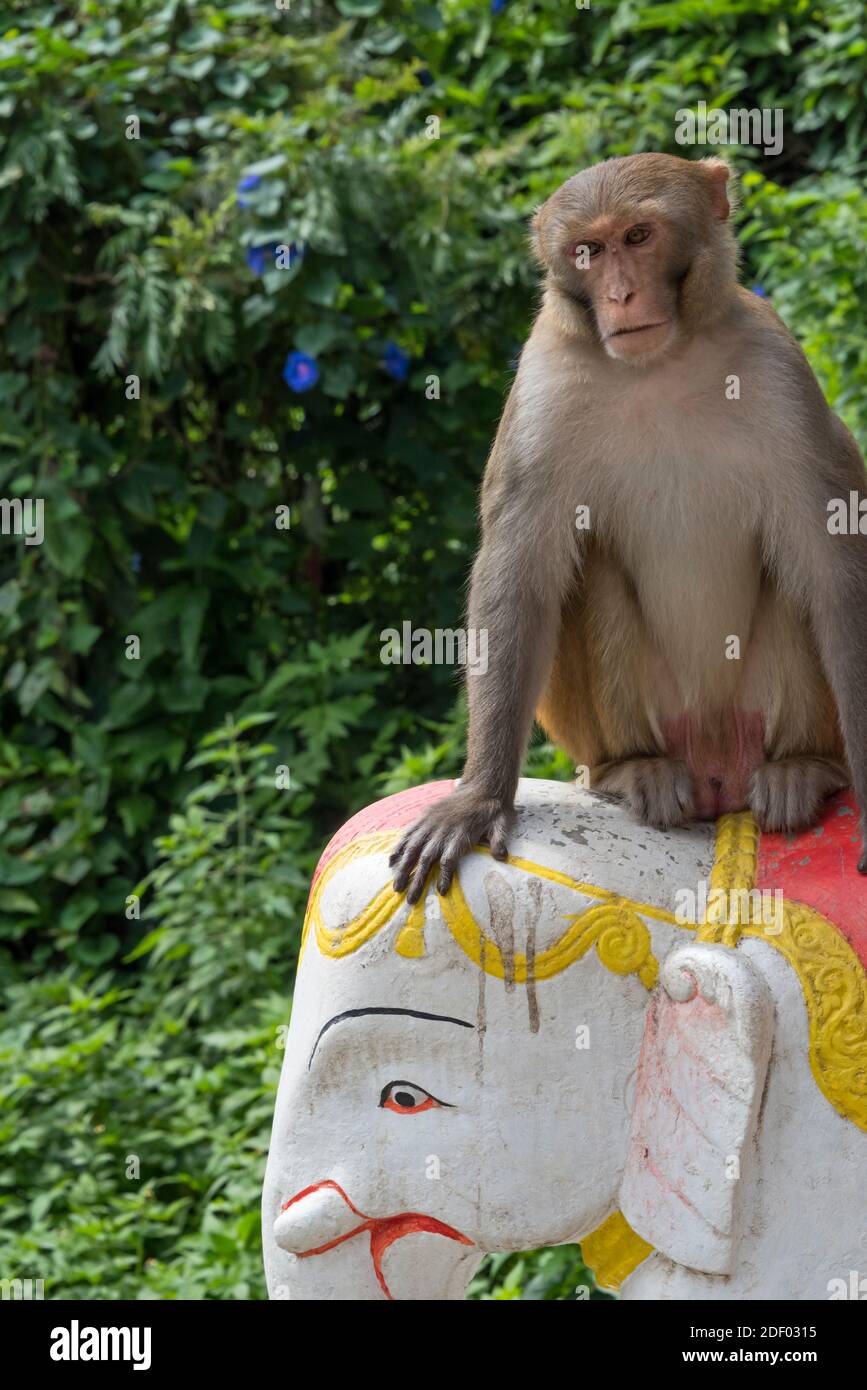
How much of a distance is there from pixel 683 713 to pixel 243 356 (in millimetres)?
3704

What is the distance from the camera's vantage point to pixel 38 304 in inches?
257

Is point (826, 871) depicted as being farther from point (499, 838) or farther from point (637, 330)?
point (637, 330)

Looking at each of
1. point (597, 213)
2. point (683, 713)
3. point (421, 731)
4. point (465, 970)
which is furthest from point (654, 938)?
point (421, 731)

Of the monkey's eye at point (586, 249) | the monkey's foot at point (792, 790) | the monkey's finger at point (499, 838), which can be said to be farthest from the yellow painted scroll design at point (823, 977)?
the monkey's eye at point (586, 249)

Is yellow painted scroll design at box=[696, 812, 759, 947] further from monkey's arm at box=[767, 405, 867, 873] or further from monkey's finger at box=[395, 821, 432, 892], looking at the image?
monkey's finger at box=[395, 821, 432, 892]

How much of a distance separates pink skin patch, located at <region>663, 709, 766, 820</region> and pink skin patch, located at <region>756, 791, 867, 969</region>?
7.9 inches

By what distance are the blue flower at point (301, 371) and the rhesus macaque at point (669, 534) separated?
311 cm

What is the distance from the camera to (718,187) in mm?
3145

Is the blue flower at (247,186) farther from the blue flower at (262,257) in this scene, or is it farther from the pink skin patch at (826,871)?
the pink skin patch at (826,871)

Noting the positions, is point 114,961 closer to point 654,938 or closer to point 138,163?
point 138,163

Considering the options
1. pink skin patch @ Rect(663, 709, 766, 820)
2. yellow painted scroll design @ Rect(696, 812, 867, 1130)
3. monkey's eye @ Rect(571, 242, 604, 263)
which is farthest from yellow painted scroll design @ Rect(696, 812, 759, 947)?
monkey's eye @ Rect(571, 242, 604, 263)

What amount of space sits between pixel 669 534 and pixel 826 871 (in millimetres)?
748

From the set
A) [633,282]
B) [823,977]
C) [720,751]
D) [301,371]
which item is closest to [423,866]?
[823,977]

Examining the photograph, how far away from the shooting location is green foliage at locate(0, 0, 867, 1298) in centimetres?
591
